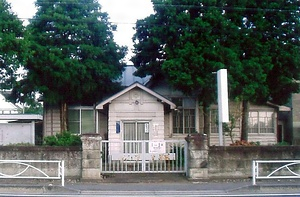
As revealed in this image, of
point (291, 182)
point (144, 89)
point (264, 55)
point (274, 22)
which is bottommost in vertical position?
point (291, 182)

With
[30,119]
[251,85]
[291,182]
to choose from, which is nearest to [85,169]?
[291,182]

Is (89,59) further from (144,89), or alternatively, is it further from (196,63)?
(196,63)

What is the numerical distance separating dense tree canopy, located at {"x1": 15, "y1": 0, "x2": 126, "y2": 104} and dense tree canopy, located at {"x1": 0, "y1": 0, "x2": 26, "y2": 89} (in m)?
1.71

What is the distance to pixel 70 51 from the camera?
27141mm

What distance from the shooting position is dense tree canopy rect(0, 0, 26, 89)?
77.0 ft

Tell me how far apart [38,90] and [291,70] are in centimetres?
1394

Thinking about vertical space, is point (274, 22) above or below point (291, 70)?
above

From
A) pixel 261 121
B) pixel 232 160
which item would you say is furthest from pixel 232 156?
pixel 261 121

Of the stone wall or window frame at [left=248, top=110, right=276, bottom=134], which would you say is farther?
window frame at [left=248, top=110, right=276, bottom=134]

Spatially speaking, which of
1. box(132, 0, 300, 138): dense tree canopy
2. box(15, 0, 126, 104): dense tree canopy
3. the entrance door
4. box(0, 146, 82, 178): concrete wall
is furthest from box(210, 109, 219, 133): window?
box(0, 146, 82, 178): concrete wall

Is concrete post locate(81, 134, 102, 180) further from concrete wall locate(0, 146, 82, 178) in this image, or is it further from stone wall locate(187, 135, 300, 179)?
stone wall locate(187, 135, 300, 179)

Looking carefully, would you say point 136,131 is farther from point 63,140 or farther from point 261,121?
point 261,121

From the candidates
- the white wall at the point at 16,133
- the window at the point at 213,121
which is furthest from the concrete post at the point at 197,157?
the white wall at the point at 16,133

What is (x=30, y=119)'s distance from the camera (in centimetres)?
3106
